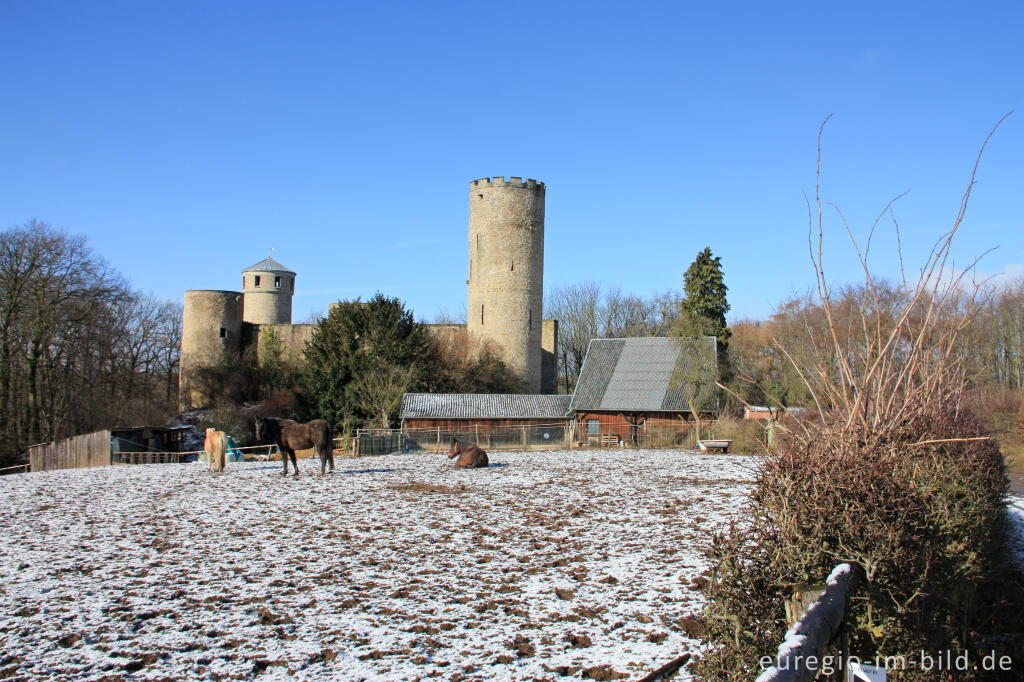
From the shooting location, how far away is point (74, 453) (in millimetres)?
25797

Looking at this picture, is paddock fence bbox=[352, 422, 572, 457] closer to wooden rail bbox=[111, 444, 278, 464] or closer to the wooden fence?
wooden rail bbox=[111, 444, 278, 464]

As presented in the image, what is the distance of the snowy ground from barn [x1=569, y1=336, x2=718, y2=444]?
18.2 metres

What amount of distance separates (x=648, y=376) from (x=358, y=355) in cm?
1510

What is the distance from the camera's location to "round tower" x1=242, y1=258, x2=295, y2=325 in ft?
212

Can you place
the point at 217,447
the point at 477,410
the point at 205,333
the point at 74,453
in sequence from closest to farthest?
the point at 217,447 < the point at 74,453 < the point at 477,410 < the point at 205,333

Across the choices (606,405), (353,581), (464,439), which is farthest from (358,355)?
(353,581)

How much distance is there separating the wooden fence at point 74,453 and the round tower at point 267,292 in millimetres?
37912

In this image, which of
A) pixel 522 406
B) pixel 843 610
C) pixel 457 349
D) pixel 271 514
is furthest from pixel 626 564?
pixel 457 349

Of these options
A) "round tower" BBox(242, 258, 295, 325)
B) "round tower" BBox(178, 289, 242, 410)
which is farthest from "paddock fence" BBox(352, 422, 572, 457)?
"round tower" BBox(242, 258, 295, 325)

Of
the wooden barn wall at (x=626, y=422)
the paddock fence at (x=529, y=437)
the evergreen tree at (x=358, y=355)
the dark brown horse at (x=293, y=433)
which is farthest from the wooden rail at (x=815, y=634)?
the evergreen tree at (x=358, y=355)

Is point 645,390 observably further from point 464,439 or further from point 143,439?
point 143,439

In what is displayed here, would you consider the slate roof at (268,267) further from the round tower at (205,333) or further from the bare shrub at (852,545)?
the bare shrub at (852,545)

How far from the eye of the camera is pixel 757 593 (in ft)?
13.2

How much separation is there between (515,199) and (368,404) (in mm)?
17847
